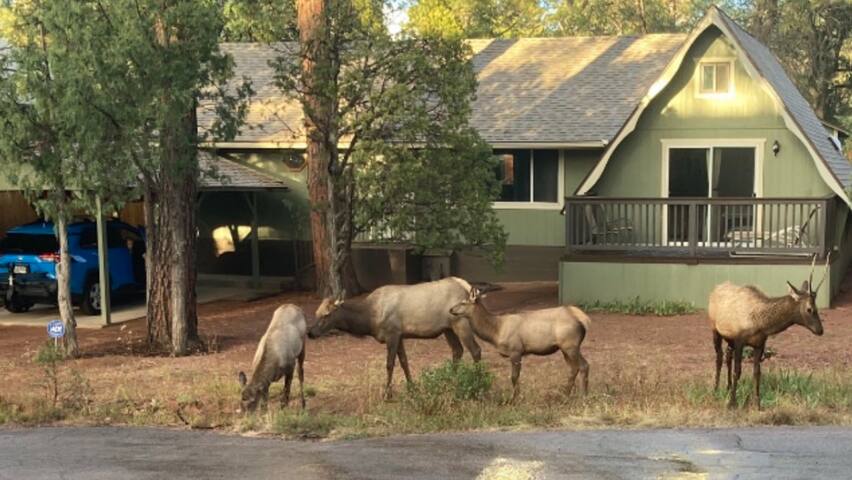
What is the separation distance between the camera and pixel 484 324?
980 cm

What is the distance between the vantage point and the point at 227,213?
23734 mm

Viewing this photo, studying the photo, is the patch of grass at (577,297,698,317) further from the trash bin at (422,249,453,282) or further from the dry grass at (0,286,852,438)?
the trash bin at (422,249,453,282)

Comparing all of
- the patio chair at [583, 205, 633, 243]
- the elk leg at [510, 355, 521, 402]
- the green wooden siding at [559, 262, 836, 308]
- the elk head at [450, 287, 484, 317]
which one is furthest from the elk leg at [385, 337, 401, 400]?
the patio chair at [583, 205, 633, 243]

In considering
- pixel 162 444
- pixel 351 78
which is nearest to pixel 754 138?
pixel 351 78

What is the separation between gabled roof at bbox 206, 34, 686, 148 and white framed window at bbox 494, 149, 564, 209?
0.60 m

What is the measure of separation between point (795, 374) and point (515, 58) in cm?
1590

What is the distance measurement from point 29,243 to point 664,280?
12810mm

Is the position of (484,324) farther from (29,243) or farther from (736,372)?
(29,243)

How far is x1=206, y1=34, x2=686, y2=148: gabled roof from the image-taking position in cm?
2080

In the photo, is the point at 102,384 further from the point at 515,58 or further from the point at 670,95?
the point at 515,58

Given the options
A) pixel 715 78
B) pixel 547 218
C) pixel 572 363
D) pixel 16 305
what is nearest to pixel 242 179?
pixel 16 305

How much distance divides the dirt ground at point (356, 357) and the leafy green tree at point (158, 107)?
1133 millimetres

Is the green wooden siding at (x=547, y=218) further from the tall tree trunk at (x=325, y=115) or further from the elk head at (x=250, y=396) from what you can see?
the elk head at (x=250, y=396)

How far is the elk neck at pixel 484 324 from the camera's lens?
32.0 feet
